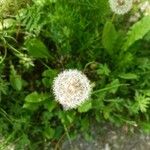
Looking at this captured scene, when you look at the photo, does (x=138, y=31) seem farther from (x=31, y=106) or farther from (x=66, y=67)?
(x=31, y=106)

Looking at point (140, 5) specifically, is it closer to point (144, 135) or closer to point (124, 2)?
point (124, 2)

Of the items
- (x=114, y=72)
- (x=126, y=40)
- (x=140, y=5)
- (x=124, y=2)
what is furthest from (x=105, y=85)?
(x=140, y=5)

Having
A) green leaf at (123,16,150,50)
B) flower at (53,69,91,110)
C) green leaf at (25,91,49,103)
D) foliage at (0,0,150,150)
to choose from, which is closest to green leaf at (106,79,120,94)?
foliage at (0,0,150,150)

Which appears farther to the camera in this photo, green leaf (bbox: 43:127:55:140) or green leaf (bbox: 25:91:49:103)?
green leaf (bbox: 43:127:55:140)

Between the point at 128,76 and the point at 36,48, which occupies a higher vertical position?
the point at 36,48

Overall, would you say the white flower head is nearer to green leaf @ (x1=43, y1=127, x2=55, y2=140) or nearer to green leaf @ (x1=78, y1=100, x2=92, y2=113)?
green leaf @ (x1=78, y1=100, x2=92, y2=113)

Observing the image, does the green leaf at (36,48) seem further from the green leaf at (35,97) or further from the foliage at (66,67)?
the green leaf at (35,97)

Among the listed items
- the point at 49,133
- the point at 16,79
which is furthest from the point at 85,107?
the point at 16,79
